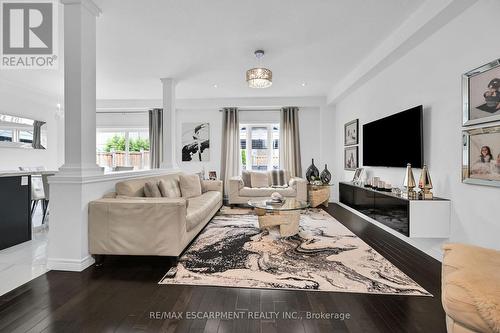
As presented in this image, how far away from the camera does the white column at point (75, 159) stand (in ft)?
8.13

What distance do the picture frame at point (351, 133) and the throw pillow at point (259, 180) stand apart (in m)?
1.99

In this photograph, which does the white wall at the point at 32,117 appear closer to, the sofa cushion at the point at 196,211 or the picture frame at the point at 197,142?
the picture frame at the point at 197,142

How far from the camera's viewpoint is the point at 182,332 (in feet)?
5.15

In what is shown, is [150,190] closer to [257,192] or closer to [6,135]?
[257,192]

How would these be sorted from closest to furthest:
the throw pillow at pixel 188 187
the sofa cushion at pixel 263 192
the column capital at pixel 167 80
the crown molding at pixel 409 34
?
the crown molding at pixel 409 34
the throw pillow at pixel 188 187
the column capital at pixel 167 80
the sofa cushion at pixel 263 192

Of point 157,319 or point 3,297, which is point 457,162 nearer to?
point 157,319

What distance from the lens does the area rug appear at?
215 centimetres

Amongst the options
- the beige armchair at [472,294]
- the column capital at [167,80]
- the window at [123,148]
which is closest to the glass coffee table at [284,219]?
the beige armchair at [472,294]

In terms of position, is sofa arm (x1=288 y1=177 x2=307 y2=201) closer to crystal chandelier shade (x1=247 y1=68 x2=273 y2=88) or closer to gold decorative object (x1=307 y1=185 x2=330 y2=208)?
gold decorative object (x1=307 y1=185 x2=330 y2=208)

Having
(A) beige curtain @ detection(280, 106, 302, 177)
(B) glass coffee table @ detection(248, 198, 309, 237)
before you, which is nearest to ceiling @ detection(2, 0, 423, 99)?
(A) beige curtain @ detection(280, 106, 302, 177)

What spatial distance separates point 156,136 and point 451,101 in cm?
630

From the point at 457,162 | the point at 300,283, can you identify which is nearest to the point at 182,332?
the point at 300,283

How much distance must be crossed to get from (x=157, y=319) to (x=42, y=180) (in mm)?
3679

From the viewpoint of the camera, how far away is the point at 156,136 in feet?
22.6
